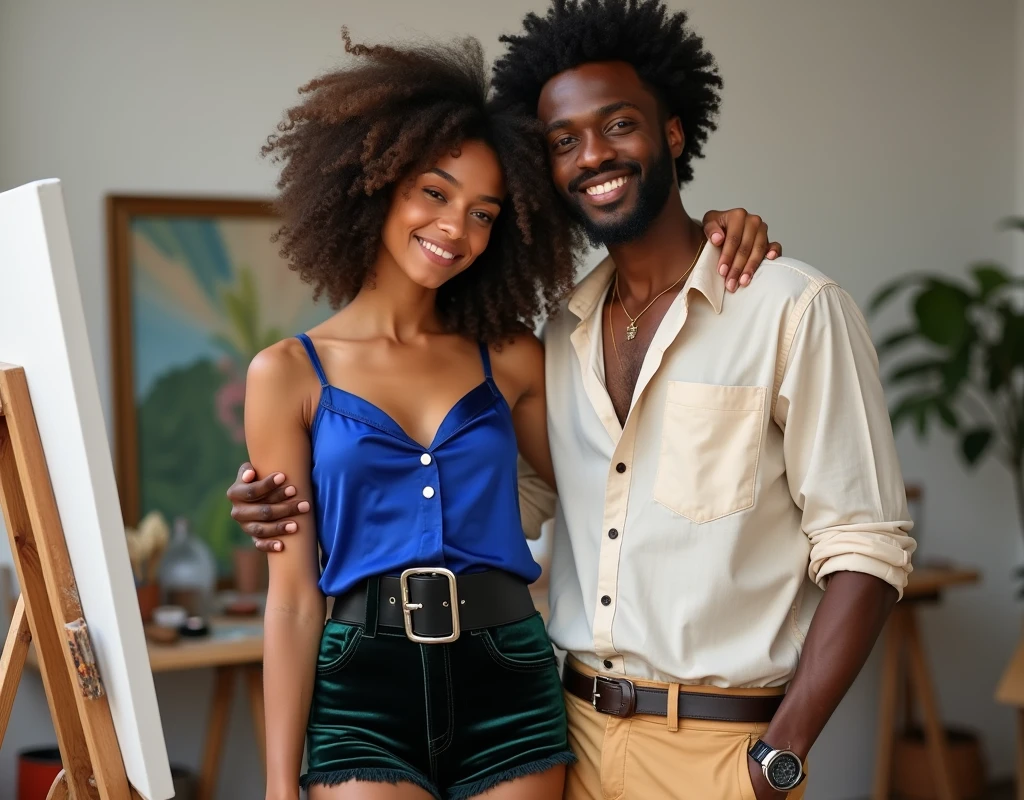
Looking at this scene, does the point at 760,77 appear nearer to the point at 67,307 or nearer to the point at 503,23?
the point at 503,23

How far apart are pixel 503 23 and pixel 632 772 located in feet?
9.66

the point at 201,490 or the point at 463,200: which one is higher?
the point at 463,200

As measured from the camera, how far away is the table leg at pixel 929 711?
13.9 feet

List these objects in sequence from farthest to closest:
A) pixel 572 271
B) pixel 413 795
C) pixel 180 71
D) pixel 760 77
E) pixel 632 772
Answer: pixel 760 77
pixel 180 71
pixel 572 271
pixel 632 772
pixel 413 795

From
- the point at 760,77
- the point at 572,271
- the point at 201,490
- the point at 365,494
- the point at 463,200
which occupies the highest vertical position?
the point at 760,77

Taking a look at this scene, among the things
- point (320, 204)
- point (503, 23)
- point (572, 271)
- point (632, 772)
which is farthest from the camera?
point (503, 23)

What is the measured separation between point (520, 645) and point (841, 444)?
0.58 meters

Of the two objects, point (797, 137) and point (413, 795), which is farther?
point (797, 137)

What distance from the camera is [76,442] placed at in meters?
1.24

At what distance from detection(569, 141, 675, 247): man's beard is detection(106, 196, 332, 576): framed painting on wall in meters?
2.02

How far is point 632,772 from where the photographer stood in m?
1.79

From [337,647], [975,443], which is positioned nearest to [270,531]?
[337,647]

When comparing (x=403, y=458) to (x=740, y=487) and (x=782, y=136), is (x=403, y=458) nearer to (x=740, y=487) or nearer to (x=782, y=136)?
(x=740, y=487)

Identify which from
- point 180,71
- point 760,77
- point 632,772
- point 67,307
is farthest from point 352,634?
point 760,77
